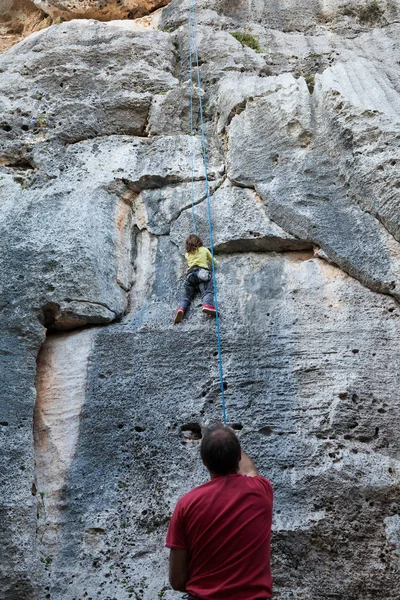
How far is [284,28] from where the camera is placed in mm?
9273

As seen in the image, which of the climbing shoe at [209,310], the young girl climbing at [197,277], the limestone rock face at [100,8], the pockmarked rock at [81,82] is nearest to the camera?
the climbing shoe at [209,310]

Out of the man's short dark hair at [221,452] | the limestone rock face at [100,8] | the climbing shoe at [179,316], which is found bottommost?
the climbing shoe at [179,316]

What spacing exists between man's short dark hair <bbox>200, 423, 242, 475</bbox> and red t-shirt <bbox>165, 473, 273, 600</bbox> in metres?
0.05

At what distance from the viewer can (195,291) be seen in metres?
6.04

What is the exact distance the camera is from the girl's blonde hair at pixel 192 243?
6082mm

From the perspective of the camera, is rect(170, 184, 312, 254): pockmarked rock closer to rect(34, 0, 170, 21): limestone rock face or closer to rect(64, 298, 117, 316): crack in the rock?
rect(64, 298, 117, 316): crack in the rock

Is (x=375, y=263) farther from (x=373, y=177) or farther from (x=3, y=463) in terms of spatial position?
(x=3, y=463)

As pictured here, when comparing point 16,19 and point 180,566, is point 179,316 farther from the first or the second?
point 16,19

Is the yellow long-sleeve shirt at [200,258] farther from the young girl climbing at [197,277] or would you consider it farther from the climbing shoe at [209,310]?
the climbing shoe at [209,310]

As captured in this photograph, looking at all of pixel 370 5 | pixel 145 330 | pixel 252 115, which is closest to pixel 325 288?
pixel 145 330

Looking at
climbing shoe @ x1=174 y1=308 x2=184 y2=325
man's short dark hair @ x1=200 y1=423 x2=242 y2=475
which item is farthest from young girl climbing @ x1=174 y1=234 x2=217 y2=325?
man's short dark hair @ x1=200 y1=423 x2=242 y2=475

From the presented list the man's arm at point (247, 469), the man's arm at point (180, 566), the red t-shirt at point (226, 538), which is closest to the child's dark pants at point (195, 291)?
the man's arm at point (247, 469)

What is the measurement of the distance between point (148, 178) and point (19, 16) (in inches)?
227

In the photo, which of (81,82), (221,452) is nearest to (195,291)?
(221,452)
